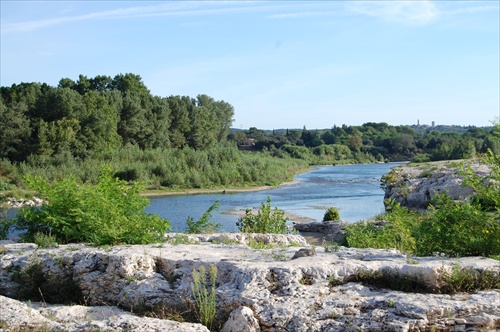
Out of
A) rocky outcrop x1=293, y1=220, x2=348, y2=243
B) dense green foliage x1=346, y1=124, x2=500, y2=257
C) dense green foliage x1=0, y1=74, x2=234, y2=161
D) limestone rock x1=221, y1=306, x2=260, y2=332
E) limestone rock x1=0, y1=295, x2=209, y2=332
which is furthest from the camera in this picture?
dense green foliage x1=0, y1=74, x2=234, y2=161

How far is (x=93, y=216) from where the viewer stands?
9.10 metres

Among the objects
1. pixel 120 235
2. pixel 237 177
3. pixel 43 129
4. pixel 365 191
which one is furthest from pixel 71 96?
pixel 120 235

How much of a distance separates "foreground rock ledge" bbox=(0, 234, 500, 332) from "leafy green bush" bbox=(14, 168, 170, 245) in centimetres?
64

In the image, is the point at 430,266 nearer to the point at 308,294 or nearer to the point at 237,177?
the point at 308,294

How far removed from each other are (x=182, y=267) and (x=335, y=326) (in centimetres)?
233

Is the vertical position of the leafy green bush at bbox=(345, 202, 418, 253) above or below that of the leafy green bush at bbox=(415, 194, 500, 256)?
below

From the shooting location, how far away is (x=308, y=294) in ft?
22.2

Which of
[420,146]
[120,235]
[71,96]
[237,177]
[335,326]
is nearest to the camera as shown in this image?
[335,326]

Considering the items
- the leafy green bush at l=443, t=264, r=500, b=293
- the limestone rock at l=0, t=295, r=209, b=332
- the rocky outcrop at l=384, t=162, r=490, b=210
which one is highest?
the leafy green bush at l=443, t=264, r=500, b=293

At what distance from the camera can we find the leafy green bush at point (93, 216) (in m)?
9.15

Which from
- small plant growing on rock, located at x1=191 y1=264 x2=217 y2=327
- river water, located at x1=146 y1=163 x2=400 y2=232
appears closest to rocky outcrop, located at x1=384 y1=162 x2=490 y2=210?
river water, located at x1=146 y1=163 x2=400 y2=232

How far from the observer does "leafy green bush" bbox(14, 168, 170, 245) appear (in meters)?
9.15

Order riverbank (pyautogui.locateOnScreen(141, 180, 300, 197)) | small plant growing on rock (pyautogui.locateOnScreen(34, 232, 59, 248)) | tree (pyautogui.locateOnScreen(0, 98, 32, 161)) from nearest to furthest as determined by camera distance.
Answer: small plant growing on rock (pyautogui.locateOnScreen(34, 232, 59, 248)), tree (pyautogui.locateOnScreen(0, 98, 32, 161)), riverbank (pyautogui.locateOnScreen(141, 180, 300, 197))

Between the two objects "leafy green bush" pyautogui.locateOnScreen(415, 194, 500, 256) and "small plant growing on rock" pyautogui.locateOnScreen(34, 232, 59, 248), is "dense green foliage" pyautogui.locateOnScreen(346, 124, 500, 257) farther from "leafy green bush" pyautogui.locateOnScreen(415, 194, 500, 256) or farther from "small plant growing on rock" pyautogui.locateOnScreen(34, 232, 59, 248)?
"small plant growing on rock" pyautogui.locateOnScreen(34, 232, 59, 248)
